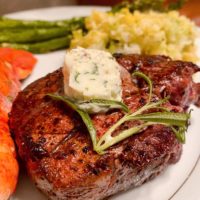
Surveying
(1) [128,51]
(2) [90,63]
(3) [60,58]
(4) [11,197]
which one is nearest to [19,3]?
(3) [60,58]

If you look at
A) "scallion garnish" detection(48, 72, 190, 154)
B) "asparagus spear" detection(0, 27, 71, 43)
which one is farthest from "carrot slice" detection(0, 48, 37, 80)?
"scallion garnish" detection(48, 72, 190, 154)

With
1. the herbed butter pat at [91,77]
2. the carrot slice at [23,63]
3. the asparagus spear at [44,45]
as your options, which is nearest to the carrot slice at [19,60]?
the carrot slice at [23,63]

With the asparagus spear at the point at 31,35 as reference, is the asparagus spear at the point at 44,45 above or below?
below

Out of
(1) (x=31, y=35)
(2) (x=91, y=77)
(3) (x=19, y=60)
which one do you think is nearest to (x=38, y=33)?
(1) (x=31, y=35)

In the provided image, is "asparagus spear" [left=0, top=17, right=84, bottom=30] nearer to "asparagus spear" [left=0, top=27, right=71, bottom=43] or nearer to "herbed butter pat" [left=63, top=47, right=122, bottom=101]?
"asparagus spear" [left=0, top=27, right=71, bottom=43]

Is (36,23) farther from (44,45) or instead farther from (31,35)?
(44,45)

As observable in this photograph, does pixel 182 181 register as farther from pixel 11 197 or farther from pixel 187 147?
pixel 11 197

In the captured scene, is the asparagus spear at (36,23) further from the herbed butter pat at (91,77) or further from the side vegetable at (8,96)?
the herbed butter pat at (91,77)
